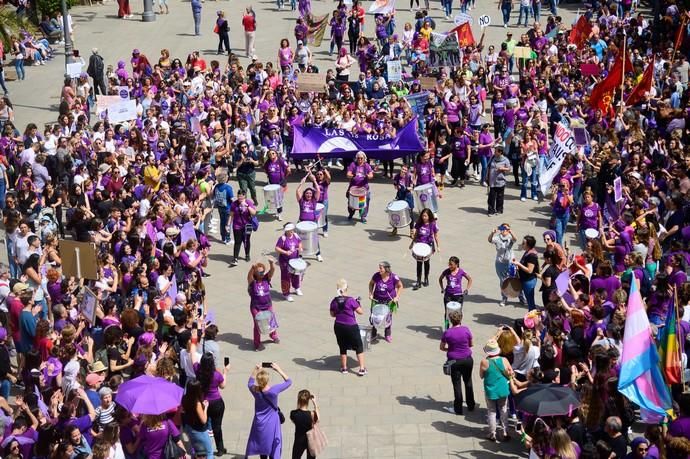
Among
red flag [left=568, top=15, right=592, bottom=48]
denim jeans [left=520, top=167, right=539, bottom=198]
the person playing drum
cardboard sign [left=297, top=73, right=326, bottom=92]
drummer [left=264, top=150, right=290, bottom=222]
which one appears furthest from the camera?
red flag [left=568, top=15, right=592, bottom=48]

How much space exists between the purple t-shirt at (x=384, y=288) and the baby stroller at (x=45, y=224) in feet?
20.3

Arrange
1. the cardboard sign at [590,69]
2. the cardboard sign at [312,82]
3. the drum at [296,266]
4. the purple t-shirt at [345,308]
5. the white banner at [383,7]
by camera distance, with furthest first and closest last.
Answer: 1. the white banner at [383,7]
2. the cardboard sign at [590,69]
3. the cardboard sign at [312,82]
4. the drum at [296,266]
5. the purple t-shirt at [345,308]

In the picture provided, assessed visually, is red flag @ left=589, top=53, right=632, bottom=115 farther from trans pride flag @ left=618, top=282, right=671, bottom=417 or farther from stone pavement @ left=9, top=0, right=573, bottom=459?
trans pride flag @ left=618, top=282, right=671, bottom=417

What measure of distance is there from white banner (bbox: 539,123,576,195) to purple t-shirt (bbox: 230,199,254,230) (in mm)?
5738

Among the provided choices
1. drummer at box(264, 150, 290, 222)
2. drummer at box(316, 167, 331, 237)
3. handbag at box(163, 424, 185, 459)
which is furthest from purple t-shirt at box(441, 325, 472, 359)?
drummer at box(264, 150, 290, 222)

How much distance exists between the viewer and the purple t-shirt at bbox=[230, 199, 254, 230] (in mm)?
20500

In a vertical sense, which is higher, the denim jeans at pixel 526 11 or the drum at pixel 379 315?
the denim jeans at pixel 526 11

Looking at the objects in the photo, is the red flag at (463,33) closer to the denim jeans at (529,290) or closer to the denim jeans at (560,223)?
the denim jeans at (560,223)

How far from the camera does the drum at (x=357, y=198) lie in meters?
23.0

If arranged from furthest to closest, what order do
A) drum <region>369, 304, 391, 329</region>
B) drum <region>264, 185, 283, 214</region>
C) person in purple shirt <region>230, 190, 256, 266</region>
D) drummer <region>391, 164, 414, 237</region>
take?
drum <region>264, 185, 283, 214</region>
drummer <region>391, 164, 414, 237</region>
person in purple shirt <region>230, 190, 256, 266</region>
drum <region>369, 304, 391, 329</region>

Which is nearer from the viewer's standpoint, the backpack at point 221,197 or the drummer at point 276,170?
the backpack at point 221,197

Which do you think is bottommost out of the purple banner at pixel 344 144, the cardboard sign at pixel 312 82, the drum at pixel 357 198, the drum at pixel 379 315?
the drum at pixel 379 315

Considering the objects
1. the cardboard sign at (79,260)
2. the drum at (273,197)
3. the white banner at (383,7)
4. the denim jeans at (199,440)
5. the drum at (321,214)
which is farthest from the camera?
the white banner at (383,7)

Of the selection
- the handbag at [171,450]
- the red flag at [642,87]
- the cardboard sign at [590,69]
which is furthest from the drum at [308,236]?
the cardboard sign at [590,69]
